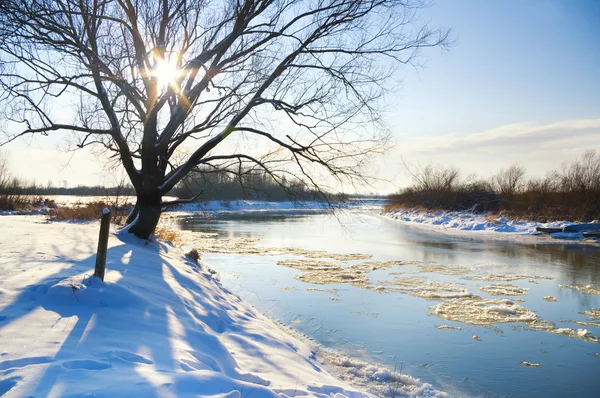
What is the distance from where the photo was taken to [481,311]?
820cm

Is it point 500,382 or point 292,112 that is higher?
point 292,112

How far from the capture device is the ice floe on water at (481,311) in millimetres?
7762

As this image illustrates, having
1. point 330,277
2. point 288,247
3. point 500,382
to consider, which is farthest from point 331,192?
point 288,247

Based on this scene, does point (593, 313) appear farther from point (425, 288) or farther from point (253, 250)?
point (253, 250)

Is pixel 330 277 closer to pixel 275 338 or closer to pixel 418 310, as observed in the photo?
pixel 418 310

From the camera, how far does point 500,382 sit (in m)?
5.32

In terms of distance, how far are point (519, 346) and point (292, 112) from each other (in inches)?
266

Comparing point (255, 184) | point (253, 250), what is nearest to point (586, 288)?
point (255, 184)

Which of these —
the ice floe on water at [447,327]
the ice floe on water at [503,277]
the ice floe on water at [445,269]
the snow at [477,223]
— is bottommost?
the ice floe on water at [447,327]

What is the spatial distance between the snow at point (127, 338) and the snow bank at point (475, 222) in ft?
71.8

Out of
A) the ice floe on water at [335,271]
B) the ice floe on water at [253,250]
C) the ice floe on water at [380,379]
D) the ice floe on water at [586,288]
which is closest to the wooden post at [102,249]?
the ice floe on water at [380,379]

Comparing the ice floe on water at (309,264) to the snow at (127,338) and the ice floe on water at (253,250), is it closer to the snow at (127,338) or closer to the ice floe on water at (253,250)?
the ice floe on water at (253,250)

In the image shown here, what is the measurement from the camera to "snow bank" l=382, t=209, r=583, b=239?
24.3m

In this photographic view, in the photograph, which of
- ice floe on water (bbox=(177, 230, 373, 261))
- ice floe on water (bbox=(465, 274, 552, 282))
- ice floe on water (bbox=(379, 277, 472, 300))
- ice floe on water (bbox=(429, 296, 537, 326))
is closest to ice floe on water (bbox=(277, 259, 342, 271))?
ice floe on water (bbox=(177, 230, 373, 261))
